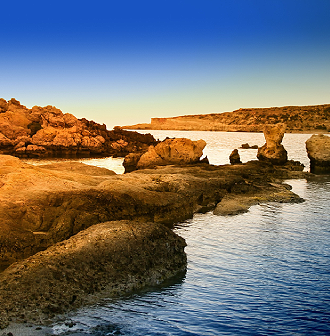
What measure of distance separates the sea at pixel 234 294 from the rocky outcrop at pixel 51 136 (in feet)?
113

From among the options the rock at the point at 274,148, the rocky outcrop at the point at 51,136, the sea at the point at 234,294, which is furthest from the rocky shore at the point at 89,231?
the rocky outcrop at the point at 51,136

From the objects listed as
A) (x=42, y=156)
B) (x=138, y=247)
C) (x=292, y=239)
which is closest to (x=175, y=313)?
(x=138, y=247)

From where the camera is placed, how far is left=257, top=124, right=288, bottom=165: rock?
4000cm

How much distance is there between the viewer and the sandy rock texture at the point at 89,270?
8.75 metres

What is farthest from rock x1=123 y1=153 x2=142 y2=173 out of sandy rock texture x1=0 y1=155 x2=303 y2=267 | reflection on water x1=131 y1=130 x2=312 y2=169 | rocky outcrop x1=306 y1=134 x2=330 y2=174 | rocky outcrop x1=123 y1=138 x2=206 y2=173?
rocky outcrop x1=306 y1=134 x2=330 y2=174

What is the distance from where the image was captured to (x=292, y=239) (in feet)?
51.9

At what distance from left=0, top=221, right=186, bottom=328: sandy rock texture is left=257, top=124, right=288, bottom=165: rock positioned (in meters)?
29.9

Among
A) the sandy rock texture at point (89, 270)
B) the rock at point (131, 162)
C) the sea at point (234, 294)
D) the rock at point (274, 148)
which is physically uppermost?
the rock at point (274, 148)

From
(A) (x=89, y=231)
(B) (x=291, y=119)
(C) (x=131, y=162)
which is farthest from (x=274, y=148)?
(B) (x=291, y=119)

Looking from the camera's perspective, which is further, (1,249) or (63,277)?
(1,249)

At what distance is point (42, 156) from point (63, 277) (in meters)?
43.8

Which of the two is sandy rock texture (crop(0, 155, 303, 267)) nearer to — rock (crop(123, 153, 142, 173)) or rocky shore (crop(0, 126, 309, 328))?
rocky shore (crop(0, 126, 309, 328))

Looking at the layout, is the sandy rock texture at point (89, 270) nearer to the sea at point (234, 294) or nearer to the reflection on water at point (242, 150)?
the sea at point (234, 294)

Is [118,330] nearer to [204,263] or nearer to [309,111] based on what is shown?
[204,263]
